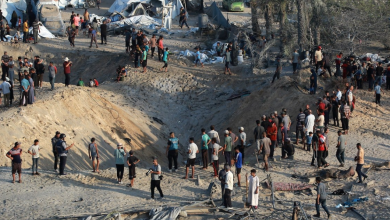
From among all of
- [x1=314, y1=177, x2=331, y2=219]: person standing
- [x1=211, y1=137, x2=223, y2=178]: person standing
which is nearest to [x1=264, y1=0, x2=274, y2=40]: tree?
[x1=211, y1=137, x2=223, y2=178]: person standing

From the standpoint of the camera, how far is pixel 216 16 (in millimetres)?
38562

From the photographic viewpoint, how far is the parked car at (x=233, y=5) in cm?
4116

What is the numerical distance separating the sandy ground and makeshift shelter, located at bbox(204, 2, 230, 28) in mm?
2815

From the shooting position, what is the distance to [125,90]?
89.4ft

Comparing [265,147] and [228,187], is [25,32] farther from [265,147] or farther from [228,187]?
[228,187]

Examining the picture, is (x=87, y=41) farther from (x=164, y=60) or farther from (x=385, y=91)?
(x=385, y=91)

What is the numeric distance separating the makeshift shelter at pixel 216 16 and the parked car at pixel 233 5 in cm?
126

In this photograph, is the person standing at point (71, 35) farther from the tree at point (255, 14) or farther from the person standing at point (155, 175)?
the person standing at point (155, 175)

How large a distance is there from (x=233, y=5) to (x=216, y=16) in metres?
3.12

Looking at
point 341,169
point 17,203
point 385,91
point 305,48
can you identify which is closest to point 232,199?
point 341,169

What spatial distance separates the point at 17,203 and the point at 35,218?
→ 110 cm

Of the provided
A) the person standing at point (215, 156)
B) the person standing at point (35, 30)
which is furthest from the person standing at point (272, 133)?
the person standing at point (35, 30)

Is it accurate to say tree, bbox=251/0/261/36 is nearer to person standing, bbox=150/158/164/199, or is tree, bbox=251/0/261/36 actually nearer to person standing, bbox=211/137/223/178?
person standing, bbox=211/137/223/178

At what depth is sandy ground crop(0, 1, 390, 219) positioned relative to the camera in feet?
49.7
